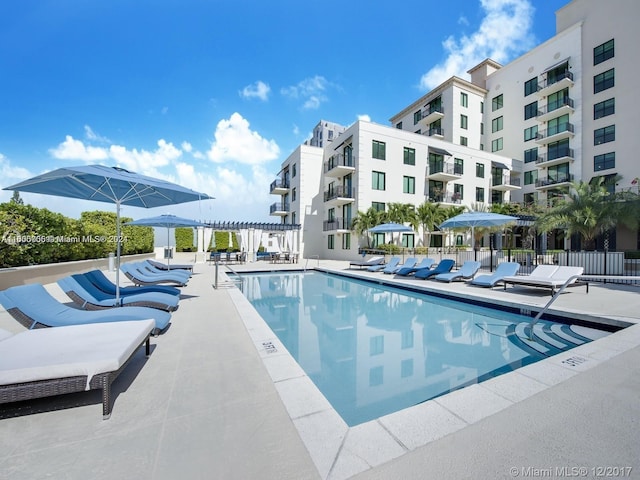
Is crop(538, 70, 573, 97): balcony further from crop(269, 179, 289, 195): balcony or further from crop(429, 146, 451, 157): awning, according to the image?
crop(269, 179, 289, 195): balcony

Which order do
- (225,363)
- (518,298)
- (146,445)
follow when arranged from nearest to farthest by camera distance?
(146,445) → (225,363) → (518,298)

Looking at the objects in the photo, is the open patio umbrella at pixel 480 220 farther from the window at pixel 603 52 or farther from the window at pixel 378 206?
the window at pixel 603 52

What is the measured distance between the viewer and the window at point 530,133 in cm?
3003

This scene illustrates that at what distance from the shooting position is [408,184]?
86.9 ft

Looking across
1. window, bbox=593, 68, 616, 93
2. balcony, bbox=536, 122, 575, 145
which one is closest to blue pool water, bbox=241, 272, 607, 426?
balcony, bbox=536, 122, 575, 145

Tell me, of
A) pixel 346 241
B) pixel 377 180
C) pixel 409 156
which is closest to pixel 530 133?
pixel 409 156

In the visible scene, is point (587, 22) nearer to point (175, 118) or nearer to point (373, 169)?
point (373, 169)

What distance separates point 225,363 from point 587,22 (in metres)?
38.5

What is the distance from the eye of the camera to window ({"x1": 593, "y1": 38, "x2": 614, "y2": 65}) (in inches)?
953

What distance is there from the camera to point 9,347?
9.28 feet

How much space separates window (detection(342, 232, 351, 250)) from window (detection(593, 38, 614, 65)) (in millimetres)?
25766

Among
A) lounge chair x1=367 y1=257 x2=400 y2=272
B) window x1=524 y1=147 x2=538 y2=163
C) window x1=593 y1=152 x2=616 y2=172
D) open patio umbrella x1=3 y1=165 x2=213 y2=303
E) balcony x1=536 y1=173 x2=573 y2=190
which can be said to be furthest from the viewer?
window x1=524 y1=147 x2=538 y2=163

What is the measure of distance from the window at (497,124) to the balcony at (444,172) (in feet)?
34.2

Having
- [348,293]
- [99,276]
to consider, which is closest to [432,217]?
[348,293]
